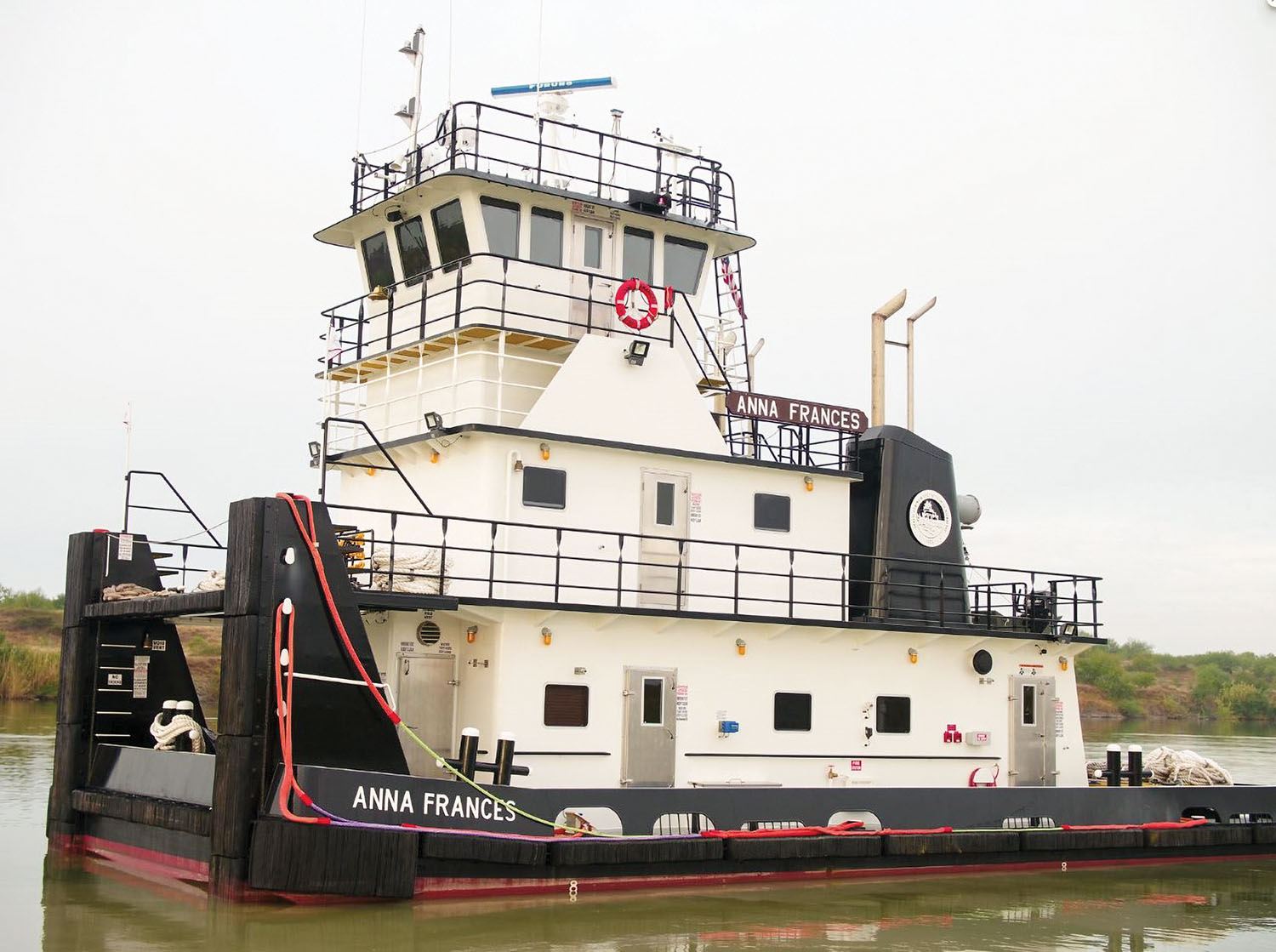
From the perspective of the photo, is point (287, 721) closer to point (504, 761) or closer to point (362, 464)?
point (504, 761)

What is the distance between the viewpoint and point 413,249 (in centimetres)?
1620

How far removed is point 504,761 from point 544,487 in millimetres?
2995

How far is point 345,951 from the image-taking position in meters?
10.6

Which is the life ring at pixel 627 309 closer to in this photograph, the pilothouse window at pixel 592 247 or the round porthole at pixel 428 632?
the pilothouse window at pixel 592 247

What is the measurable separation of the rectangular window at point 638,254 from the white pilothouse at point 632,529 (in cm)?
3

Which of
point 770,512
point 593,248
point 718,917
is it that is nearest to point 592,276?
point 593,248

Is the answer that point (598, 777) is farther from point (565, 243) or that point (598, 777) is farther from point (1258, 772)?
point (1258, 772)

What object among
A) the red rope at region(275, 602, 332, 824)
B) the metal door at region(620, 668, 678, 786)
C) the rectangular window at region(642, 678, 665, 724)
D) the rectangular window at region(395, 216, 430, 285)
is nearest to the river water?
the red rope at region(275, 602, 332, 824)

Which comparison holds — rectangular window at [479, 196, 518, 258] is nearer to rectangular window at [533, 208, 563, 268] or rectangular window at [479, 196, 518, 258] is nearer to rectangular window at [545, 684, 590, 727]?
rectangular window at [533, 208, 563, 268]

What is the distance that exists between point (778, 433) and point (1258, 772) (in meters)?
15.1

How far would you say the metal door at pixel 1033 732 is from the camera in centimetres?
1605

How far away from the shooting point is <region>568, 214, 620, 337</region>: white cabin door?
15.5m

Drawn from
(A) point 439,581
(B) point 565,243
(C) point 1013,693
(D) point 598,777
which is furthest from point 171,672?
(C) point 1013,693

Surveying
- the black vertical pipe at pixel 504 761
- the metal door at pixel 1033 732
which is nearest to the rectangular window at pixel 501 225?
the black vertical pipe at pixel 504 761
